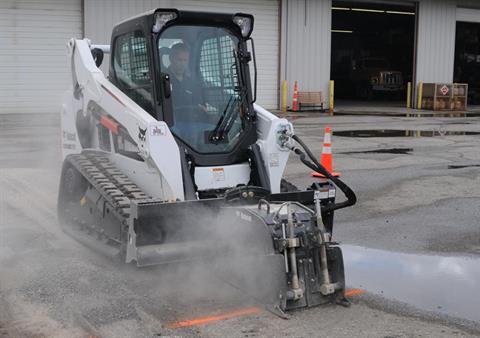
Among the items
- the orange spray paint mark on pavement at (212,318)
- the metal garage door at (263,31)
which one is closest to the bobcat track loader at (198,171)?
the orange spray paint mark on pavement at (212,318)

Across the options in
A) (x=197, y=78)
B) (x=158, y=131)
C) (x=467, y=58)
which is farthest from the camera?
(x=467, y=58)

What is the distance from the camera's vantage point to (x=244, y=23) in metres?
6.27

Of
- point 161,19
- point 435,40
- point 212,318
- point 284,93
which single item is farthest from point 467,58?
point 212,318

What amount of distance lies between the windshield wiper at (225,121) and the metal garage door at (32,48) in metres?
16.8

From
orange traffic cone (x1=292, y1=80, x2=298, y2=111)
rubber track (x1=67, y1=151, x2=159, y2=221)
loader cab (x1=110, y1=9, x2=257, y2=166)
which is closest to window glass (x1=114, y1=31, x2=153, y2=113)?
loader cab (x1=110, y1=9, x2=257, y2=166)

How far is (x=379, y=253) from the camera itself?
669cm

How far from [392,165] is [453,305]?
7.31 meters

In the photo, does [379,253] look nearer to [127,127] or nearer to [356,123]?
[127,127]

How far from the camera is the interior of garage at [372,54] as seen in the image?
3784 centimetres

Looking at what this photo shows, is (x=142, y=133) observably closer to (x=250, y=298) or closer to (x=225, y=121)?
(x=225, y=121)

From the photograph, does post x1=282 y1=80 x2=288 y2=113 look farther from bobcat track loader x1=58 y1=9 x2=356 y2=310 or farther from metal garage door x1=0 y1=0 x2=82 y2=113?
bobcat track loader x1=58 y1=9 x2=356 y2=310

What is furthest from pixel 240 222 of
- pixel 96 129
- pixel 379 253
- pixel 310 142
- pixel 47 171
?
pixel 310 142

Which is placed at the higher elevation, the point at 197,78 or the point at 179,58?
the point at 179,58

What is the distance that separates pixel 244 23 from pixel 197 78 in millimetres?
716
